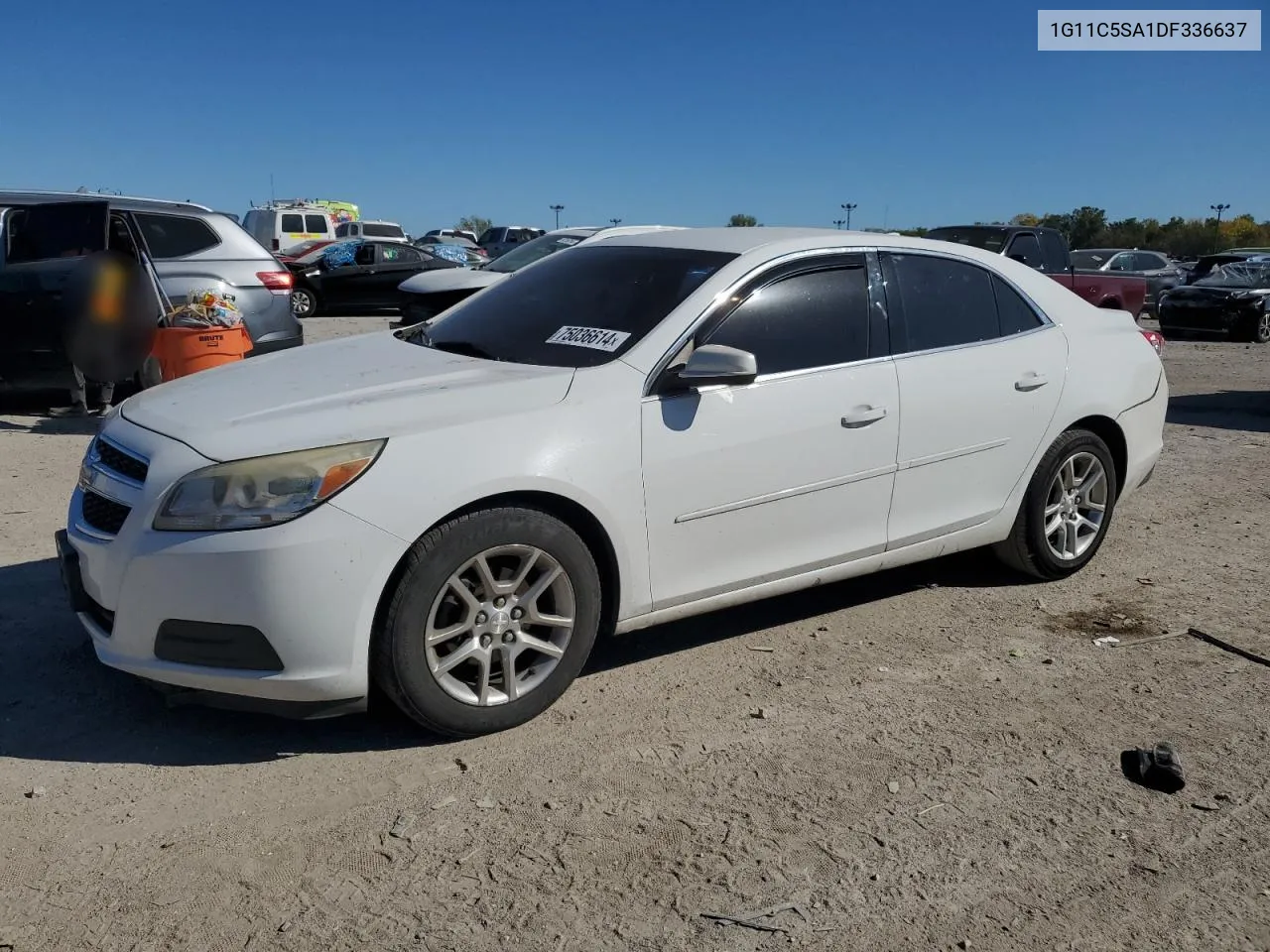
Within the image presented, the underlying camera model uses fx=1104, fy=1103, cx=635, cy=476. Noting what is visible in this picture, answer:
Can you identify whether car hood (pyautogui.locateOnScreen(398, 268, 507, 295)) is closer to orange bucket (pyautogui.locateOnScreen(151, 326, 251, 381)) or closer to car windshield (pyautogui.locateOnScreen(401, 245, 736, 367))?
orange bucket (pyautogui.locateOnScreen(151, 326, 251, 381))

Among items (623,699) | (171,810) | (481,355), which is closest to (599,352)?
(481,355)

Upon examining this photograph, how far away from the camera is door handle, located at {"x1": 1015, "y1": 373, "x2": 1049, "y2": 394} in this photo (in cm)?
473

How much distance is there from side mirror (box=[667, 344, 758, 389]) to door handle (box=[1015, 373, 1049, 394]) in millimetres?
1523

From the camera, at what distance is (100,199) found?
27.8ft

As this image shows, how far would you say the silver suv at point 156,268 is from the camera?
8461 millimetres

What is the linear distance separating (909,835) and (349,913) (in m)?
1.49

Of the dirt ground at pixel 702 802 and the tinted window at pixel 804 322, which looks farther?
the tinted window at pixel 804 322

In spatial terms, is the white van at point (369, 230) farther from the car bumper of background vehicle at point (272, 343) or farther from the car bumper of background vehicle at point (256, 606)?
the car bumper of background vehicle at point (256, 606)

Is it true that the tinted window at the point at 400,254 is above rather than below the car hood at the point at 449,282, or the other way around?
above

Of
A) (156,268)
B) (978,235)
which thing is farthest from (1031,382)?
(978,235)

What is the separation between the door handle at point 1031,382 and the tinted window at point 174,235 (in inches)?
268

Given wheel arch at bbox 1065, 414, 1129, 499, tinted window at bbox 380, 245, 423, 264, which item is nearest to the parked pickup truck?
wheel arch at bbox 1065, 414, 1129, 499

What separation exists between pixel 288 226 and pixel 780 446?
2892 cm

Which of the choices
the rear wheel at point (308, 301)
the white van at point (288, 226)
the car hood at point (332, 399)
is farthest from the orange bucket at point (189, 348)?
the white van at point (288, 226)
